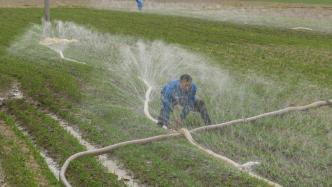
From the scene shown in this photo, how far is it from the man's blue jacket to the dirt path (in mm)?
2456

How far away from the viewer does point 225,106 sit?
12.0m

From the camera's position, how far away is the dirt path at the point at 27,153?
8.18m

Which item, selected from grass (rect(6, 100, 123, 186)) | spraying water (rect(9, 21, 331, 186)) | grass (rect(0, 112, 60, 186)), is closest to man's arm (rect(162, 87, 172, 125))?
spraying water (rect(9, 21, 331, 186))

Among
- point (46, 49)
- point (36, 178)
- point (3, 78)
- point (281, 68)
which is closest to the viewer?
point (36, 178)

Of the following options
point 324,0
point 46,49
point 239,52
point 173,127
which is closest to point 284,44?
point 239,52

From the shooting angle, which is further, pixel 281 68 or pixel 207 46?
pixel 207 46

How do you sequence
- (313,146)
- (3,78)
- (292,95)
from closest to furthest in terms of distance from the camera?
1. (313,146)
2. (292,95)
3. (3,78)

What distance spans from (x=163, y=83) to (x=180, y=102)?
3372 mm

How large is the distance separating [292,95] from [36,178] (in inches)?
269

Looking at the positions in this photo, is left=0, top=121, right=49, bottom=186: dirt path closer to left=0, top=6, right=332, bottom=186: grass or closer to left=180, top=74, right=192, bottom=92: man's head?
left=0, top=6, right=332, bottom=186: grass

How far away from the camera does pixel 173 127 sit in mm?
10594

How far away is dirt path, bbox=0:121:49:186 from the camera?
8180mm

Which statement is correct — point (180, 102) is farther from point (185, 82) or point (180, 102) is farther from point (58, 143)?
point (58, 143)

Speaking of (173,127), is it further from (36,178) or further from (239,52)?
(239,52)
